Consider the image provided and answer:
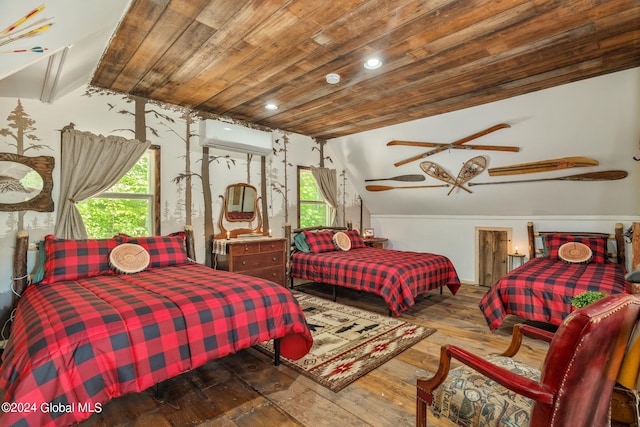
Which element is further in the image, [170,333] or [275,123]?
[275,123]

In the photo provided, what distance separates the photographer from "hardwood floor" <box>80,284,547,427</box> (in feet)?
5.95

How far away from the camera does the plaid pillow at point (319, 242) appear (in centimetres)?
470

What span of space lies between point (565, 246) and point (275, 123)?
408 cm

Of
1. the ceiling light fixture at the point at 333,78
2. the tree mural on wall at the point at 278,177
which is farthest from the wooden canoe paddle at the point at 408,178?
the ceiling light fixture at the point at 333,78

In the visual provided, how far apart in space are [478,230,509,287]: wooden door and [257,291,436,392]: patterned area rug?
2313 mm

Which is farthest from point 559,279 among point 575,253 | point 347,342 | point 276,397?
point 276,397

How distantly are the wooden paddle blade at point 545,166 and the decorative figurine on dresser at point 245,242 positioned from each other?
10.1 ft

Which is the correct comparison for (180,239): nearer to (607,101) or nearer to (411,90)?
(411,90)

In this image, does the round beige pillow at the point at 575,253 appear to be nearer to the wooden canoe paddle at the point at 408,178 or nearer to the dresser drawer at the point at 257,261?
the wooden canoe paddle at the point at 408,178

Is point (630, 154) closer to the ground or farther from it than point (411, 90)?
closer to the ground

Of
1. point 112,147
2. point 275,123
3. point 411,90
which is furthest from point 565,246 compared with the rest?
point 112,147

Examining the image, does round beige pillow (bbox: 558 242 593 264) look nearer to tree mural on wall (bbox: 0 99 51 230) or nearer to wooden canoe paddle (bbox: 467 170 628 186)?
wooden canoe paddle (bbox: 467 170 628 186)

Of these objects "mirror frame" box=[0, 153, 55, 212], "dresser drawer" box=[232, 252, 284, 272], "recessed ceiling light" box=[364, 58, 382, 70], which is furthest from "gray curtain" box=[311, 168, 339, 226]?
"mirror frame" box=[0, 153, 55, 212]

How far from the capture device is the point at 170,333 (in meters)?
1.77
